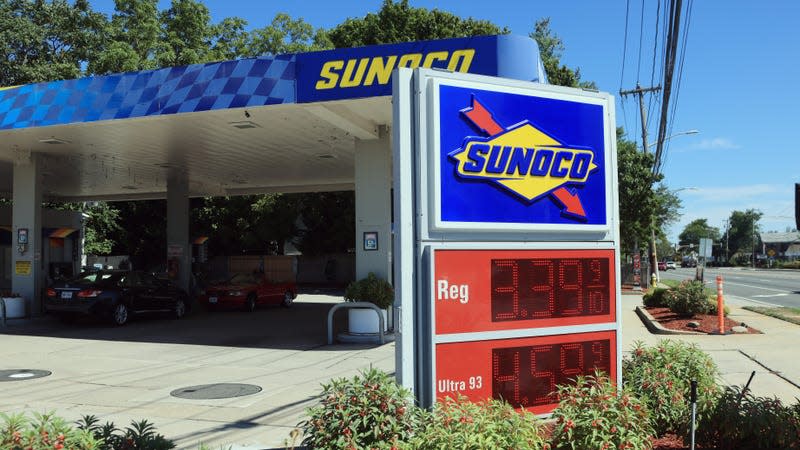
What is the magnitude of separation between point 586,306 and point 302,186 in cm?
2598

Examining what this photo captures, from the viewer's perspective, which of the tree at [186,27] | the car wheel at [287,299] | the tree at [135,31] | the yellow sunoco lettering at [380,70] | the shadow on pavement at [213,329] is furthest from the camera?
the tree at [186,27]

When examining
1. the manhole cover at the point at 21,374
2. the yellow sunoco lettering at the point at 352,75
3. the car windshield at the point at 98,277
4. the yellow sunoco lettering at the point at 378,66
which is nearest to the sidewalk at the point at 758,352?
the yellow sunoco lettering at the point at 378,66

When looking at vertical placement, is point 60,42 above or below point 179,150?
above

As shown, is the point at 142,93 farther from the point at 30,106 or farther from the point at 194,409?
the point at 194,409

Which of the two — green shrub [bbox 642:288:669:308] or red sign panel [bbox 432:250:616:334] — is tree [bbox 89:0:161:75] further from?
red sign panel [bbox 432:250:616:334]

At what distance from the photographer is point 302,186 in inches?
1202

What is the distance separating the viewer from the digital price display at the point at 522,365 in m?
4.85

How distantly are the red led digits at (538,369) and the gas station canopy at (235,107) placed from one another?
7.78m

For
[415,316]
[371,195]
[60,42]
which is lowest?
[415,316]

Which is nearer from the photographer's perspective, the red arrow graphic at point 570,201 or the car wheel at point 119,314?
the red arrow graphic at point 570,201

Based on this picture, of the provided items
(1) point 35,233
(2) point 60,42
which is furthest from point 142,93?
(2) point 60,42

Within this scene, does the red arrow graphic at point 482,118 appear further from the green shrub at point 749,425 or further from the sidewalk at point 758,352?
the sidewalk at point 758,352

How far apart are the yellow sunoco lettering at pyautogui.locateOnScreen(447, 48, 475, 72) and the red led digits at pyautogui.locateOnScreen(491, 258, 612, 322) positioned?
7.63 meters

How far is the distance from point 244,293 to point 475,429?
755 inches
